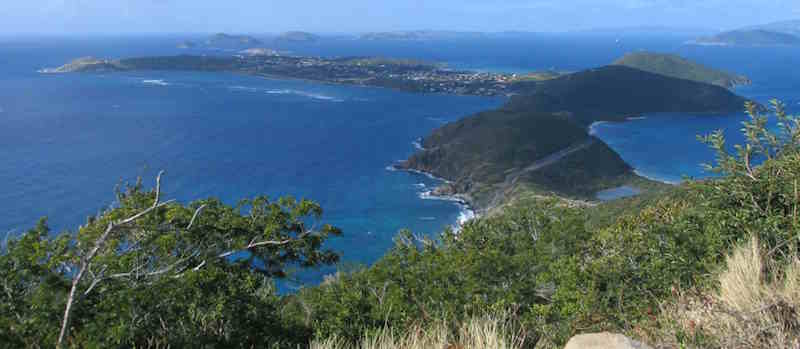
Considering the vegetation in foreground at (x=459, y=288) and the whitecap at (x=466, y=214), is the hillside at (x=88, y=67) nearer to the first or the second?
the whitecap at (x=466, y=214)

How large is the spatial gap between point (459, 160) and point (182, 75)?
343ft

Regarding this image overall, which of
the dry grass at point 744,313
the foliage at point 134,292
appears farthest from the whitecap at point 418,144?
the dry grass at point 744,313

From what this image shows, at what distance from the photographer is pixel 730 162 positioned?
8.00 m

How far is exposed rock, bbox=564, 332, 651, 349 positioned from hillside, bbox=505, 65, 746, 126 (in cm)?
9607

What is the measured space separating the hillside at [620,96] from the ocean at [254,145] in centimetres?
495

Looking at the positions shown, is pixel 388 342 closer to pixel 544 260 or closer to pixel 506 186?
pixel 544 260

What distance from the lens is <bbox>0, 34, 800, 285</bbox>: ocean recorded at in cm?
5253

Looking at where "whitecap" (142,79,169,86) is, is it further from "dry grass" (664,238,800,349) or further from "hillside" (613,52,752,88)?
"dry grass" (664,238,800,349)

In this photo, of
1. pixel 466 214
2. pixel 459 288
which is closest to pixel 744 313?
pixel 459 288

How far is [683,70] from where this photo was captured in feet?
457

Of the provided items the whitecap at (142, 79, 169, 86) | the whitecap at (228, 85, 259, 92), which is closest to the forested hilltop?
the whitecap at (228, 85, 259, 92)

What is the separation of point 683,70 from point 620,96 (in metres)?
40.8

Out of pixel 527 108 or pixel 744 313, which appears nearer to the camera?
pixel 744 313

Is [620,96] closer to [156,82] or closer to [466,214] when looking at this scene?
[466,214]
